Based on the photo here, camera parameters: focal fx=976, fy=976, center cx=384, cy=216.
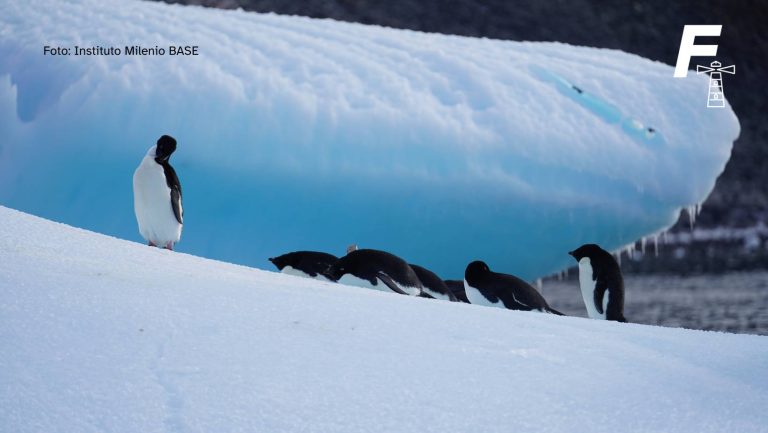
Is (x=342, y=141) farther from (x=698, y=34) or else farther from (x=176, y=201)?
(x=698, y=34)

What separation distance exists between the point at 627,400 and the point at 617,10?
10.9 metres

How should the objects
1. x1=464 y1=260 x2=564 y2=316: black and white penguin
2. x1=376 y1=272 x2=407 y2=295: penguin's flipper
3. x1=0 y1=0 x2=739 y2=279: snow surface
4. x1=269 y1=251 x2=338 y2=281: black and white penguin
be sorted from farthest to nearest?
x1=0 y1=0 x2=739 y2=279: snow surface < x1=269 y1=251 x2=338 y2=281: black and white penguin < x1=464 y1=260 x2=564 y2=316: black and white penguin < x1=376 y1=272 x2=407 y2=295: penguin's flipper

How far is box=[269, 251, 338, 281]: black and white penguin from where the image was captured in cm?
452

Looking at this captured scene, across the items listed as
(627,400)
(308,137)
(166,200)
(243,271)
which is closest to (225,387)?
(627,400)

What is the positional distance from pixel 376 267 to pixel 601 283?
1.39 metres

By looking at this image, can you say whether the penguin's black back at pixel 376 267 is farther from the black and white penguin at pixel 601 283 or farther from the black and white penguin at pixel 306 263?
the black and white penguin at pixel 601 283

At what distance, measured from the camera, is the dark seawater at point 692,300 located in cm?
559

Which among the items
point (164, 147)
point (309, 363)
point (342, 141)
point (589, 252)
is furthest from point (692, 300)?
point (309, 363)

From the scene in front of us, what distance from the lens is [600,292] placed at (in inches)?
182

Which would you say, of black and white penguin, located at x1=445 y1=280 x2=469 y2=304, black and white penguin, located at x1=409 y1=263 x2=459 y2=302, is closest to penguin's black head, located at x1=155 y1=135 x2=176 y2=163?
black and white penguin, located at x1=409 y1=263 x2=459 y2=302

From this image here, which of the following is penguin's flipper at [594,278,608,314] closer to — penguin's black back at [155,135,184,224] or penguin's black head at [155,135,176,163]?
penguin's black back at [155,135,184,224]

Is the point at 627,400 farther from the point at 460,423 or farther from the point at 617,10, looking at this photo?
the point at 617,10

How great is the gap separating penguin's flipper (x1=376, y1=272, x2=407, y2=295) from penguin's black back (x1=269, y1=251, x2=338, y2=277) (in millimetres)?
803

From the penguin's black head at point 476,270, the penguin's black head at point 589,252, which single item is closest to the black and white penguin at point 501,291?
the penguin's black head at point 476,270
